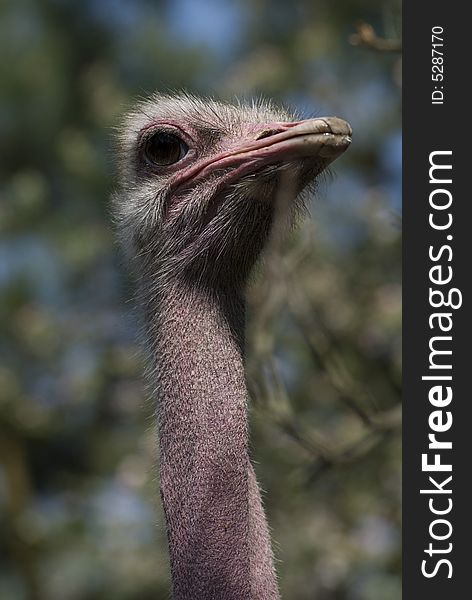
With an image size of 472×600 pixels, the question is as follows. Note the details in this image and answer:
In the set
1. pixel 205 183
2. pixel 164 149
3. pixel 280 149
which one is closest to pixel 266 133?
pixel 280 149

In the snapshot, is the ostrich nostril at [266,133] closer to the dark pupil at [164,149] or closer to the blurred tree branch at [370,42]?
the dark pupil at [164,149]

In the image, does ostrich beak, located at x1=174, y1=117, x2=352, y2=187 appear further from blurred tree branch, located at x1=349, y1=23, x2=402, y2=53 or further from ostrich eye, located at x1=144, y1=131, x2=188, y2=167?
blurred tree branch, located at x1=349, y1=23, x2=402, y2=53

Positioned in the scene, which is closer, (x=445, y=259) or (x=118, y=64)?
(x=445, y=259)

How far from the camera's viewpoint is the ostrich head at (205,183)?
11.1 feet

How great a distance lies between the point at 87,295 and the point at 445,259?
27.4 ft

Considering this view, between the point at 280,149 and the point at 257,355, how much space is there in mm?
1810

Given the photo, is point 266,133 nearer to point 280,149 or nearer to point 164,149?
point 280,149

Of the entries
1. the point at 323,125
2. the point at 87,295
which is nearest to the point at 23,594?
the point at 87,295

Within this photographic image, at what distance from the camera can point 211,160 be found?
3521 millimetres

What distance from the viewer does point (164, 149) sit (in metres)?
3.68

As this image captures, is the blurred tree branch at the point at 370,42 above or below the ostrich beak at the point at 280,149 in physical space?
above

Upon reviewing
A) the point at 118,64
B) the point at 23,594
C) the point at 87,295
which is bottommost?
the point at 23,594

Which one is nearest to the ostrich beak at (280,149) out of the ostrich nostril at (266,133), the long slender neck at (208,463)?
the ostrich nostril at (266,133)

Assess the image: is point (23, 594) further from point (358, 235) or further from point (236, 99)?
point (236, 99)
